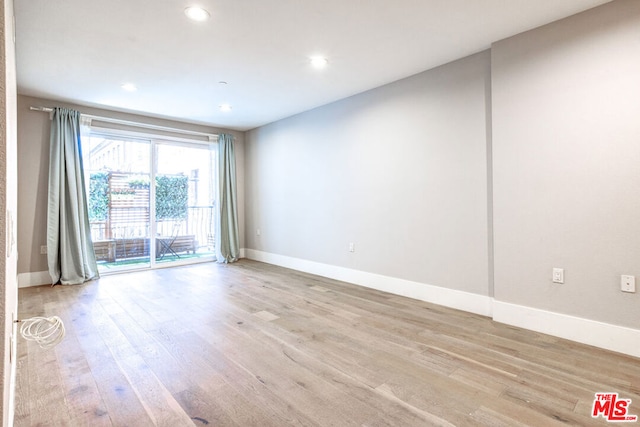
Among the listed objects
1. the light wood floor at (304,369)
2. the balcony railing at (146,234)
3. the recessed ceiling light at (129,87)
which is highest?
the recessed ceiling light at (129,87)

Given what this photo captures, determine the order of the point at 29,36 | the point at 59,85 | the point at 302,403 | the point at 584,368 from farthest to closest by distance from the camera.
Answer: the point at 59,85
the point at 29,36
the point at 584,368
the point at 302,403

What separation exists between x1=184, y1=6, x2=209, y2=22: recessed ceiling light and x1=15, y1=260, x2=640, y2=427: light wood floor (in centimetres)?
247

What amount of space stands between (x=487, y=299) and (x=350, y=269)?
1.75 meters

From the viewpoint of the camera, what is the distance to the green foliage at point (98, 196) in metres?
4.78

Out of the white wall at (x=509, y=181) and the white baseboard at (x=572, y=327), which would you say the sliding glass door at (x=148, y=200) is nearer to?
the white wall at (x=509, y=181)

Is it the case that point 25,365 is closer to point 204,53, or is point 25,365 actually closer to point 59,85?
point 204,53

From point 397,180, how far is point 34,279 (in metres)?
4.84

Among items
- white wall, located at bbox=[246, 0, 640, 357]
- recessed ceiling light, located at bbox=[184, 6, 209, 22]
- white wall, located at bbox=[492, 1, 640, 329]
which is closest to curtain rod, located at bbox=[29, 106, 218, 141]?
white wall, located at bbox=[246, 0, 640, 357]

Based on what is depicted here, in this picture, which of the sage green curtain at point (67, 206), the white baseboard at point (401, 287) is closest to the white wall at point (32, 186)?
the sage green curtain at point (67, 206)

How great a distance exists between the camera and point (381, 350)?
2.32 metres

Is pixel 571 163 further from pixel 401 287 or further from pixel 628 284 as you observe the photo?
pixel 401 287

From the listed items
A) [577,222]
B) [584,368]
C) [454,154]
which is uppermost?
[454,154]

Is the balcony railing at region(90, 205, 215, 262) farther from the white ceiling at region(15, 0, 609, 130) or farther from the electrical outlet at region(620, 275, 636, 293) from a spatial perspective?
the electrical outlet at region(620, 275, 636, 293)

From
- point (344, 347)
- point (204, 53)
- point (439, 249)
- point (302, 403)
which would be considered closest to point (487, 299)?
point (439, 249)
